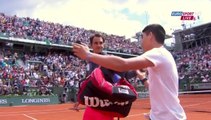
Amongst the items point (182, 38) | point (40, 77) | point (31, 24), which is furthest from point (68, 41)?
point (182, 38)

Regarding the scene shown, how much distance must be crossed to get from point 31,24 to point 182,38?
88.7ft

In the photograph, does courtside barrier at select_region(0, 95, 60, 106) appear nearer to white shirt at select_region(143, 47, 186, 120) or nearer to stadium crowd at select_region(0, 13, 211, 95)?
stadium crowd at select_region(0, 13, 211, 95)

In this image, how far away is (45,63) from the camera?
33906 mm

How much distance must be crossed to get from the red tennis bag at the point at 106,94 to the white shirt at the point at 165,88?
0.72 meters

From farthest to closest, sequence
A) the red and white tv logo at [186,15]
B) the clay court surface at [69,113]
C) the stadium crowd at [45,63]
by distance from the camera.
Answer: the red and white tv logo at [186,15]
the stadium crowd at [45,63]
the clay court surface at [69,113]

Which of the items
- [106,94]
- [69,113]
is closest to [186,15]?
[69,113]

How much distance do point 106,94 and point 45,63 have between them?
3068 centimetres

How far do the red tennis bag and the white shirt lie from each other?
721mm

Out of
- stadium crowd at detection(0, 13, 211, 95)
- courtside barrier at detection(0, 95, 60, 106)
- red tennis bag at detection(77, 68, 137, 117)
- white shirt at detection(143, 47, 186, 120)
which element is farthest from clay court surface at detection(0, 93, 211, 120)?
white shirt at detection(143, 47, 186, 120)

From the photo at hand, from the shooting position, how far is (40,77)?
2939 centimetres

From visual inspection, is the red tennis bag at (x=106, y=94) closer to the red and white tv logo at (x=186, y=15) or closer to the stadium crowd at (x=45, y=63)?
the stadium crowd at (x=45, y=63)

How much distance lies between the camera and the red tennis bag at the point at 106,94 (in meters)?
3.81

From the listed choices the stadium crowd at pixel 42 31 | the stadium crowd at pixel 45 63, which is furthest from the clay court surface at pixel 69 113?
the stadium crowd at pixel 42 31

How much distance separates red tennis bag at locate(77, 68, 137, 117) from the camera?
150 inches
